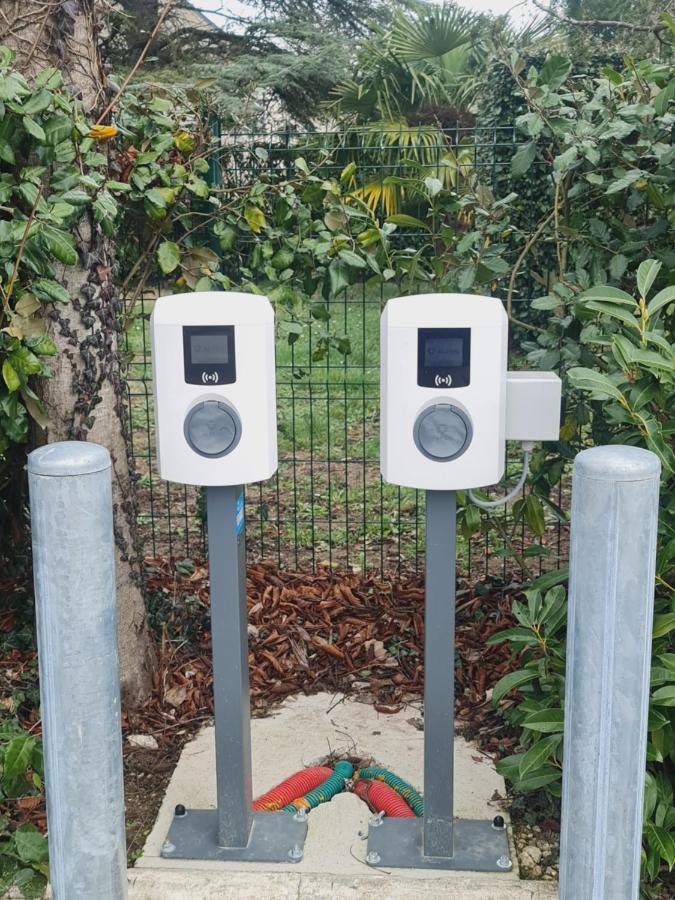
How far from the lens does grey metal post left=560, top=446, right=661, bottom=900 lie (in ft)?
6.07

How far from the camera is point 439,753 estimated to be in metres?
2.62

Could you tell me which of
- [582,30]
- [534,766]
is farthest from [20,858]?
Result: [582,30]

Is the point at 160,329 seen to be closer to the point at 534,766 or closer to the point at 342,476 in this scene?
the point at 534,766

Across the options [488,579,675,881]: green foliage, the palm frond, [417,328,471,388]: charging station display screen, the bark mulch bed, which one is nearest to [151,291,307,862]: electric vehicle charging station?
[417,328,471,388]: charging station display screen

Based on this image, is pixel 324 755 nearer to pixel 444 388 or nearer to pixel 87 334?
pixel 444 388

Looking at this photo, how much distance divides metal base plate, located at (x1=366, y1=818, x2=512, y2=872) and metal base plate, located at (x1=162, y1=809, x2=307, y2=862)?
0.72ft

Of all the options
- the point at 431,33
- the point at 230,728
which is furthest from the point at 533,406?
the point at 431,33

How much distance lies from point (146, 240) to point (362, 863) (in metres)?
2.45

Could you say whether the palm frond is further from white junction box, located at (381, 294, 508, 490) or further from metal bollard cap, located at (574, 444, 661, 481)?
metal bollard cap, located at (574, 444, 661, 481)

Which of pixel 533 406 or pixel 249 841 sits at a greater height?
pixel 533 406

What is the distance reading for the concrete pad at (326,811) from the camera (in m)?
2.62

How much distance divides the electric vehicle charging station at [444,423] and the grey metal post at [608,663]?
546 millimetres

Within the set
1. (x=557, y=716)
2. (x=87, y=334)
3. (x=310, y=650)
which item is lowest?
(x=310, y=650)

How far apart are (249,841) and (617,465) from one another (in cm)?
160
